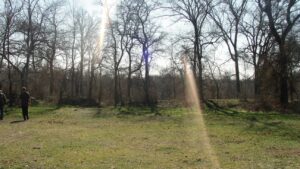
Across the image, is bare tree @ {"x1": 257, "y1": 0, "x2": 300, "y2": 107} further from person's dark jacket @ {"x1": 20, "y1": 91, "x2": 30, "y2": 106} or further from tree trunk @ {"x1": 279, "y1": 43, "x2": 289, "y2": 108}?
person's dark jacket @ {"x1": 20, "y1": 91, "x2": 30, "y2": 106}

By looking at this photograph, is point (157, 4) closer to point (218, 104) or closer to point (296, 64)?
point (218, 104)

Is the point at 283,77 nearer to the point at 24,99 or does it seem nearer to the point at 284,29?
the point at 284,29

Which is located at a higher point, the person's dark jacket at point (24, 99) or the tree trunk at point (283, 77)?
the tree trunk at point (283, 77)

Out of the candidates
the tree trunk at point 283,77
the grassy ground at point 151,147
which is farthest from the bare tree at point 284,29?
the grassy ground at point 151,147

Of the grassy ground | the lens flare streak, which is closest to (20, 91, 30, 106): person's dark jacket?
the grassy ground

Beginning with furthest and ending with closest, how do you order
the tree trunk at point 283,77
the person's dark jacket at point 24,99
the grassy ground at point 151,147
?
the tree trunk at point 283,77 → the person's dark jacket at point 24,99 → the grassy ground at point 151,147

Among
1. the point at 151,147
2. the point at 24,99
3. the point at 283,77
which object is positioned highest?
the point at 283,77

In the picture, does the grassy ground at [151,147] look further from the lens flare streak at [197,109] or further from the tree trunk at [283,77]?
the tree trunk at [283,77]

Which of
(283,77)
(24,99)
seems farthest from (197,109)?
(24,99)

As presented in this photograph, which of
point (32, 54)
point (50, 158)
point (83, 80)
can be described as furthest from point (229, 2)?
point (50, 158)

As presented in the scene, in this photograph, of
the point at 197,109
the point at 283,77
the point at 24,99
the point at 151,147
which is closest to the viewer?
the point at 151,147

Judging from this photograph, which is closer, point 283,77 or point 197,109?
point 197,109

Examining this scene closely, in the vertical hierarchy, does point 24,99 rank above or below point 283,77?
below

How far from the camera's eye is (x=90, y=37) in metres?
61.5
